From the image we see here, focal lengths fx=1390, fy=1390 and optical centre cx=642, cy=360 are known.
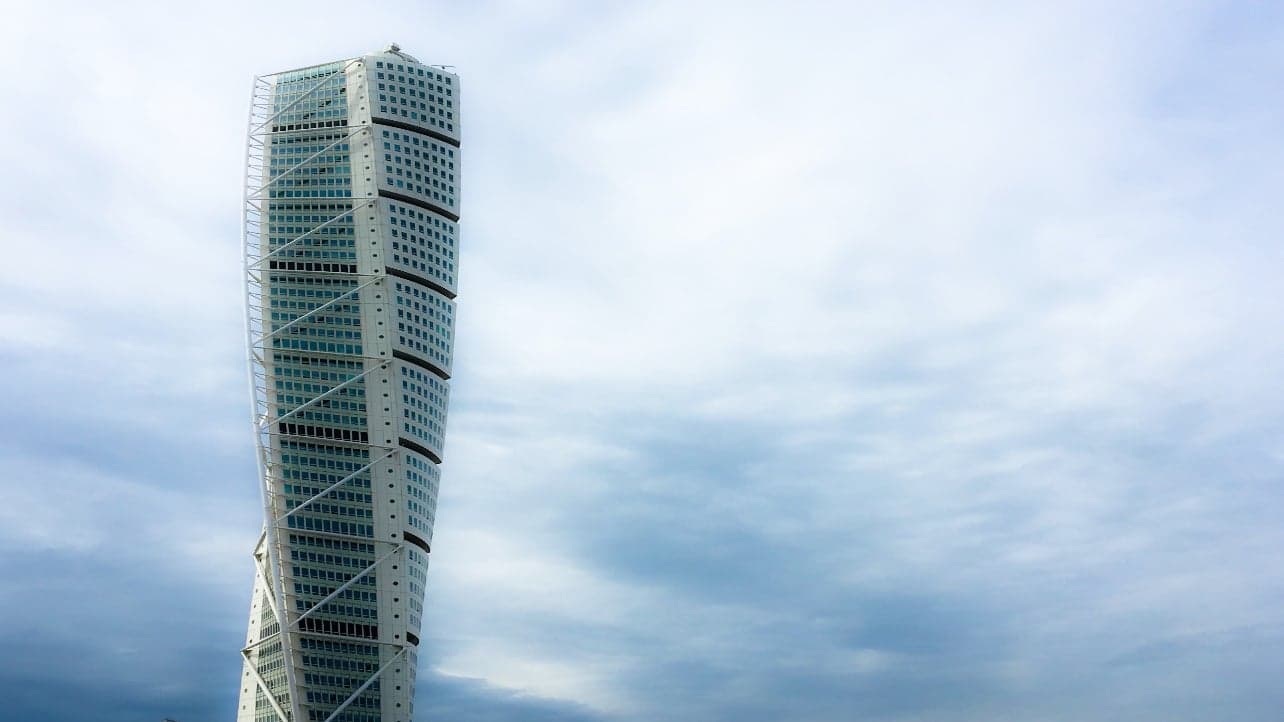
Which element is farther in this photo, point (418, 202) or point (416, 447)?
point (418, 202)

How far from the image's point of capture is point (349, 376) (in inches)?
7160

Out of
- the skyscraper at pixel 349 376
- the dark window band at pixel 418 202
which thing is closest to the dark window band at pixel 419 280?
the skyscraper at pixel 349 376

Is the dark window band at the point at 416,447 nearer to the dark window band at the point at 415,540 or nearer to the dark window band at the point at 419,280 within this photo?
the dark window band at the point at 415,540

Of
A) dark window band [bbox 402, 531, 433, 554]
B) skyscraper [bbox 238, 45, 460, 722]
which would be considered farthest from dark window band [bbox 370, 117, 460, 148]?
dark window band [bbox 402, 531, 433, 554]

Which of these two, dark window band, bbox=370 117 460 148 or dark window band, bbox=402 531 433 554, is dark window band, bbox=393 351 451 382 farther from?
dark window band, bbox=370 117 460 148

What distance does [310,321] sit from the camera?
184 meters

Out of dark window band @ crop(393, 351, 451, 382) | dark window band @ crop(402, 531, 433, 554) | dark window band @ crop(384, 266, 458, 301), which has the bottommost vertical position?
dark window band @ crop(402, 531, 433, 554)

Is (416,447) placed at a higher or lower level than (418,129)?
lower

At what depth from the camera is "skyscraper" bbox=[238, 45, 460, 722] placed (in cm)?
17588

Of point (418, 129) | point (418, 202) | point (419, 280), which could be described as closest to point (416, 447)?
point (419, 280)

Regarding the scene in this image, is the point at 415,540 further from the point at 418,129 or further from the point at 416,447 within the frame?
the point at 418,129

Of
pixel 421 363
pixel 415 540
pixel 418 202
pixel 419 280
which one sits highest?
pixel 418 202

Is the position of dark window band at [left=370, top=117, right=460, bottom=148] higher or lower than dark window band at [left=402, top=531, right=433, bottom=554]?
higher

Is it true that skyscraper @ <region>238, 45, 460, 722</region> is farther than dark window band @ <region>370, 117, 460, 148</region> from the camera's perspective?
No
